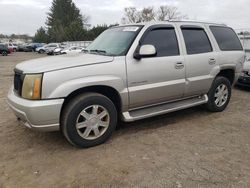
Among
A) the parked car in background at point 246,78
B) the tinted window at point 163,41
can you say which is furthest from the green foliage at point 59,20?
the tinted window at point 163,41

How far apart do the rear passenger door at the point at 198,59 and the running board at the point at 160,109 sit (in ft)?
0.48

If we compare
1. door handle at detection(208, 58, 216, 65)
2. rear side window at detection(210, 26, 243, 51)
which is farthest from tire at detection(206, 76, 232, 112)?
rear side window at detection(210, 26, 243, 51)

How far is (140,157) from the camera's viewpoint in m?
3.52

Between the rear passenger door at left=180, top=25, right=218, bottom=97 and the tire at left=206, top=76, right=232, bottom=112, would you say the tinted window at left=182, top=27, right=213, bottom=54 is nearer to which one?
the rear passenger door at left=180, top=25, right=218, bottom=97

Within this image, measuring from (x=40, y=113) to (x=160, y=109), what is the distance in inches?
81.5

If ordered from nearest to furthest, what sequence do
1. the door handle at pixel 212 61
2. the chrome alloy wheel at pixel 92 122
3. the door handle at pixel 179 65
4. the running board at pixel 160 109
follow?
the chrome alloy wheel at pixel 92 122, the running board at pixel 160 109, the door handle at pixel 179 65, the door handle at pixel 212 61

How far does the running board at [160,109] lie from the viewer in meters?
4.12

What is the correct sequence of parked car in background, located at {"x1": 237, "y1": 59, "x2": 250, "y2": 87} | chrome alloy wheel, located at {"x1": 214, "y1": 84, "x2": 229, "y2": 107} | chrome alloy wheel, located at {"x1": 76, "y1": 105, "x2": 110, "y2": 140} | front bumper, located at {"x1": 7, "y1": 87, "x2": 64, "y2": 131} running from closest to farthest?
front bumper, located at {"x1": 7, "y1": 87, "x2": 64, "y2": 131}, chrome alloy wheel, located at {"x1": 76, "y1": 105, "x2": 110, "y2": 140}, chrome alloy wheel, located at {"x1": 214, "y1": 84, "x2": 229, "y2": 107}, parked car in background, located at {"x1": 237, "y1": 59, "x2": 250, "y2": 87}

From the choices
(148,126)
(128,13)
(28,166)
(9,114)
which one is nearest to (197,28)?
(148,126)

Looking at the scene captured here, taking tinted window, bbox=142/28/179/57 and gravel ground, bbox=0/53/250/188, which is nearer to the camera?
gravel ground, bbox=0/53/250/188

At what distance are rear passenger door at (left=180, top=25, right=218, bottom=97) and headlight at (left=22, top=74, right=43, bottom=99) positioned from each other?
8.55 feet

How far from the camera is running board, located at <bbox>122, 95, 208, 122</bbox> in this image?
162 inches

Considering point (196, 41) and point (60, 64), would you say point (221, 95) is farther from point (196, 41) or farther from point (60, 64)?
point (60, 64)

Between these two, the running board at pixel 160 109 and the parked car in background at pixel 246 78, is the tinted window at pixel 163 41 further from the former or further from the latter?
the parked car in background at pixel 246 78
